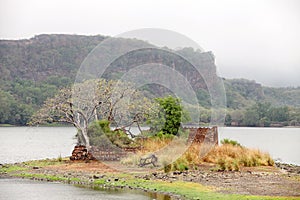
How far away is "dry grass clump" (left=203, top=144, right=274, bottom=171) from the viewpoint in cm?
2741

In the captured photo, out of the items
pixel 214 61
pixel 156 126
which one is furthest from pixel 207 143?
pixel 214 61

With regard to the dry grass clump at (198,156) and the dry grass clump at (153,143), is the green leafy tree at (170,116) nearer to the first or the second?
the dry grass clump at (153,143)

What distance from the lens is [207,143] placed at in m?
32.1

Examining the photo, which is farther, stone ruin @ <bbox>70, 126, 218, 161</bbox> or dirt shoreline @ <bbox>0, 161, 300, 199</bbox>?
stone ruin @ <bbox>70, 126, 218, 161</bbox>

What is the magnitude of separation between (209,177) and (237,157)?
5.68 metres

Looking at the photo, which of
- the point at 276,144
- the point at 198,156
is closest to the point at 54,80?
the point at 276,144

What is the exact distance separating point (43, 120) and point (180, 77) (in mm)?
28153

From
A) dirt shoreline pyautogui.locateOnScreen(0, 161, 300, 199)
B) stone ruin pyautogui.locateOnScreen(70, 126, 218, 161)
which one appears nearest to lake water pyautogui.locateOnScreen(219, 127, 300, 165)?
stone ruin pyautogui.locateOnScreen(70, 126, 218, 161)

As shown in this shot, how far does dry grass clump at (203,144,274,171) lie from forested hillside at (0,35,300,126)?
33.8 m

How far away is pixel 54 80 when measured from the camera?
128500mm

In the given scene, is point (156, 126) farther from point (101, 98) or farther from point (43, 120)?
point (43, 120)

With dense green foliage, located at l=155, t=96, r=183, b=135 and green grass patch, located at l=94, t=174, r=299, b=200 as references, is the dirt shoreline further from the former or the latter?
dense green foliage, located at l=155, t=96, r=183, b=135

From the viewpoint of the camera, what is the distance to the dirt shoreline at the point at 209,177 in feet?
65.0

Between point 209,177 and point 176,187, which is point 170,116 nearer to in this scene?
point 209,177
